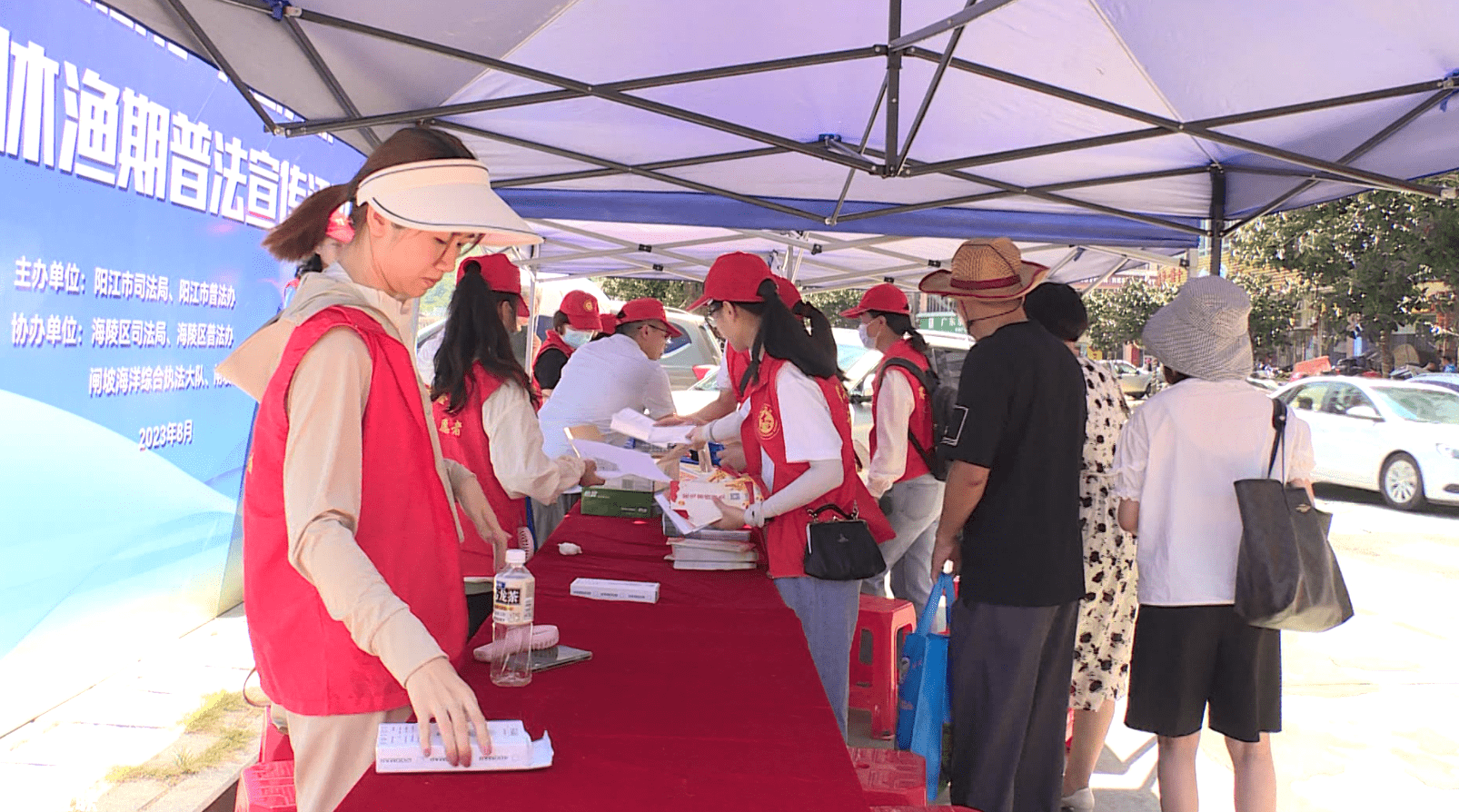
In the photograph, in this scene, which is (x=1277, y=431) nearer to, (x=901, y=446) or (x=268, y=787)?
(x=901, y=446)

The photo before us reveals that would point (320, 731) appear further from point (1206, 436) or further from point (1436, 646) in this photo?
point (1436, 646)

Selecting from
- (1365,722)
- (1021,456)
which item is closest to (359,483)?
(1021,456)

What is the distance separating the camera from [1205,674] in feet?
9.04

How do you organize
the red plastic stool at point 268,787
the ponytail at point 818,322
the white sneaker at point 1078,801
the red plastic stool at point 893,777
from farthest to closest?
the ponytail at point 818,322
the white sneaker at point 1078,801
the red plastic stool at point 893,777
the red plastic stool at point 268,787

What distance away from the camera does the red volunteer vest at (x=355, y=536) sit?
1418 mm

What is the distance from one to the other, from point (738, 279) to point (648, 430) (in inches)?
45.1

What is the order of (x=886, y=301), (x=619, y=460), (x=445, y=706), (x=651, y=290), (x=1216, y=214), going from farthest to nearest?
(x=651, y=290) < (x=1216, y=214) < (x=886, y=301) < (x=619, y=460) < (x=445, y=706)

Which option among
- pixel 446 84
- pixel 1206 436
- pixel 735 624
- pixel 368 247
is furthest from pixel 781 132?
pixel 368 247

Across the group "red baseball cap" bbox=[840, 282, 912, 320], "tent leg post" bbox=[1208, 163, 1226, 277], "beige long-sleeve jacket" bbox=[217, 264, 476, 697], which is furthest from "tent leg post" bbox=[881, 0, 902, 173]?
"beige long-sleeve jacket" bbox=[217, 264, 476, 697]

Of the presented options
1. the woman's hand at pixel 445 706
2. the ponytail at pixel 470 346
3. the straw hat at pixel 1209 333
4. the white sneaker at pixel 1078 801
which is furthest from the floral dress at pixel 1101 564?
the woman's hand at pixel 445 706

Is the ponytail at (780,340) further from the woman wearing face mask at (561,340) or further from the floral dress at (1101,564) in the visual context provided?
the woman wearing face mask at (561,340)

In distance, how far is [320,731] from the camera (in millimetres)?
1484

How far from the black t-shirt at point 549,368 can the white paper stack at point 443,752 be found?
16.4 ft

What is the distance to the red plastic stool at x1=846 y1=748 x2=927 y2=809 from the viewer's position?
2.34 m
